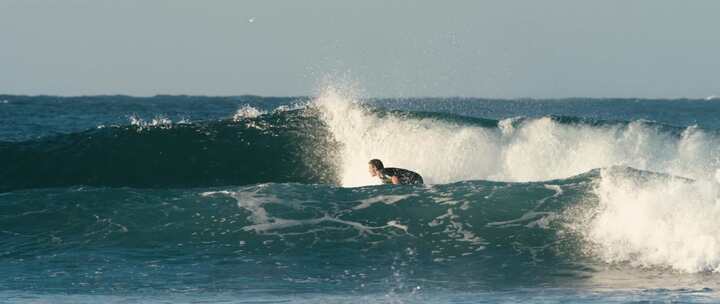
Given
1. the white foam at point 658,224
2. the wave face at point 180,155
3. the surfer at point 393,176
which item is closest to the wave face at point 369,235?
the white foam at point 658,224

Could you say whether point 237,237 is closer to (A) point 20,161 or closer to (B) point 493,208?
(B) point 493,208

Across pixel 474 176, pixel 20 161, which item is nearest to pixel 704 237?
pixel 474 176

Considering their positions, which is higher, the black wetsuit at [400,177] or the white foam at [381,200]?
the black wetsuit at [400,177]

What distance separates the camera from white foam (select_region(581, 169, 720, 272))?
14.1m

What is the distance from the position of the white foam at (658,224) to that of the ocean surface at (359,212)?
0.03m

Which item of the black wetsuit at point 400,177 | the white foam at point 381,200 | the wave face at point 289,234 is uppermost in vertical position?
the black wetsuit at point 400,177

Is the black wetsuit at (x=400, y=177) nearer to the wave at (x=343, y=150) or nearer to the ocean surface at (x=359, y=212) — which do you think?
the ocean surface at (x=359, y=212)

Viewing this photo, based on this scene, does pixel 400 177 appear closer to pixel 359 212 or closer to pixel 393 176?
pixel 393 176

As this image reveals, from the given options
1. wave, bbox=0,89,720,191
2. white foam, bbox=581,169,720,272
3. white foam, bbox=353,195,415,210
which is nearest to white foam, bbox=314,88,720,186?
wave, bbox=0,89,720,191

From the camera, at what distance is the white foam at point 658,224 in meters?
14.1

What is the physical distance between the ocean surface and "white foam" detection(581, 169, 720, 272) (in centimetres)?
3

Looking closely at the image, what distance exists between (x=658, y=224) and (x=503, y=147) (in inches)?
322

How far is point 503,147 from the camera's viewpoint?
2283 cm

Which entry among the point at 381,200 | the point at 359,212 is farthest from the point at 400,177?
the point at 359,212
